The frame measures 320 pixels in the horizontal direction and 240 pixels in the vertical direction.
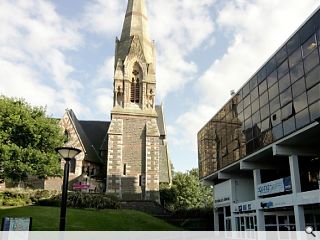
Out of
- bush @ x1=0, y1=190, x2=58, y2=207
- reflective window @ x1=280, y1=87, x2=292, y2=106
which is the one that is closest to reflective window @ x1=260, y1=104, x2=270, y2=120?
reflective window @ x1=280, y1=87, x2=292, y2=106

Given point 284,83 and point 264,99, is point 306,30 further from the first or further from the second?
point 264,99

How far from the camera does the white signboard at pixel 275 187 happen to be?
24.4 m

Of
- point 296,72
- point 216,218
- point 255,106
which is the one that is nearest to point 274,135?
point 255,106

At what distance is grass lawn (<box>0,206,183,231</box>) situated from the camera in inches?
1070

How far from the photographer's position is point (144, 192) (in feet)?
150

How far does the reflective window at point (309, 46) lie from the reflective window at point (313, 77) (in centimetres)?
142

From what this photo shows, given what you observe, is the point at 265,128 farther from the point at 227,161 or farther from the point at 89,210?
the point at 89,210

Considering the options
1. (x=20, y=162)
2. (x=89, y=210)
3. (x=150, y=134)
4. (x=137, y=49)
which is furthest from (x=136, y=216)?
(x=137, y=49)

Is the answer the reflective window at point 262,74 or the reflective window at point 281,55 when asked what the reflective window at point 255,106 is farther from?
the reflective window at point 281,55

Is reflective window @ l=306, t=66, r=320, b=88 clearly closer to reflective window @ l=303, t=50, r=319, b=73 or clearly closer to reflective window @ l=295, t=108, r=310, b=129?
reflective window @ l=303, t=50, r=319, b=73

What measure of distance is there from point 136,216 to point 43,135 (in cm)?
1226

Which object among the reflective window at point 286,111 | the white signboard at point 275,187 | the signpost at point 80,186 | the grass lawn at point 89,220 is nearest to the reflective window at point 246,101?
the reflective window at point 286,111

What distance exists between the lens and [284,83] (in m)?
23.3

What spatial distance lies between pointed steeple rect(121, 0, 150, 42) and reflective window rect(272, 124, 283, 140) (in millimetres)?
34738
